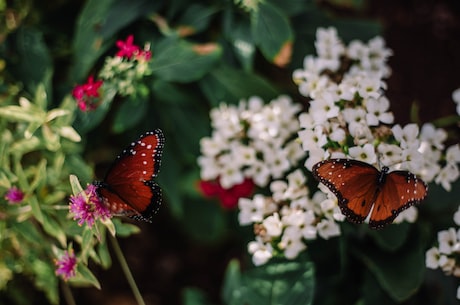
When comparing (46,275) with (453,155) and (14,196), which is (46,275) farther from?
(453,155)

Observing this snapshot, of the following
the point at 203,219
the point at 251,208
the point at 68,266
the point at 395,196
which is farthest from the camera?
the point at 203,219

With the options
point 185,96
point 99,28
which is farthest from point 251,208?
point 99,28

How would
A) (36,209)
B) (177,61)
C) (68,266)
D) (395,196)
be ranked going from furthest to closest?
1. (177,61)
2. (36,209)
3. (68,266)
4. (395,196)

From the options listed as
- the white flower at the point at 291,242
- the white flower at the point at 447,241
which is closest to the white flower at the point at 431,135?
the white flower at the point at 447,241

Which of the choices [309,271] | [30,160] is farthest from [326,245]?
[30,160]

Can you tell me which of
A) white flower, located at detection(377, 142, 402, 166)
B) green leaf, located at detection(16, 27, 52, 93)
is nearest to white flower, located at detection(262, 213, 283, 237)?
white flower, located at detection(377, 142, 402, 166)
